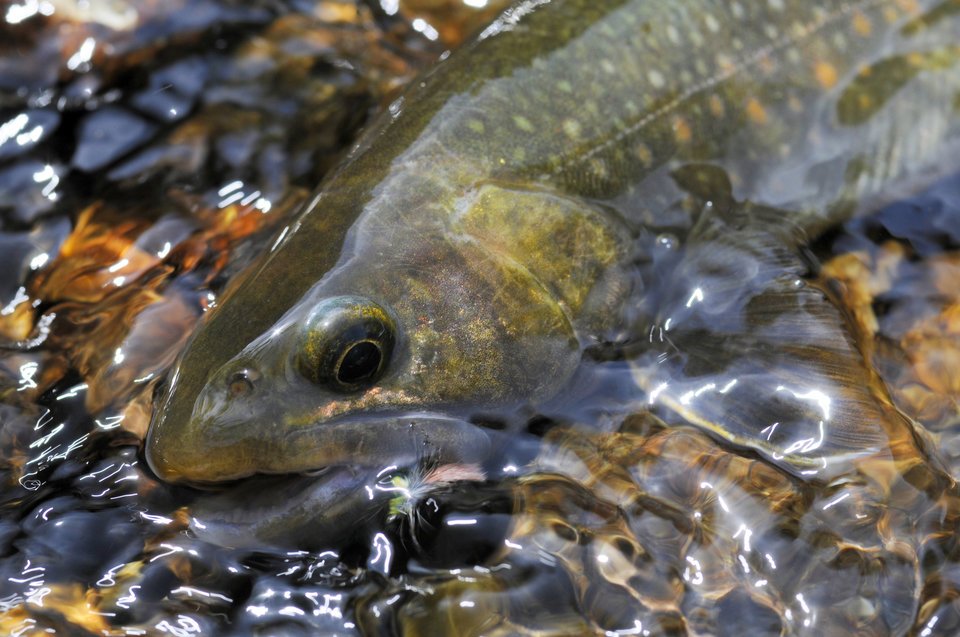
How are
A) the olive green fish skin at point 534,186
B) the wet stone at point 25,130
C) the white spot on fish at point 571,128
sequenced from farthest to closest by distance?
the wet stone at point 25,130 < the white spot on fish at point 571,128 < the olive green fish skin at point 534,186

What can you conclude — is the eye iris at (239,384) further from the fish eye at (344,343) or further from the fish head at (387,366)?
the fish eye at (344,343)

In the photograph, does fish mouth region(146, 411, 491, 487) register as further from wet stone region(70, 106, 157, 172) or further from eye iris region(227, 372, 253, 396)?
wet stone region(70, 106, 157, 172)

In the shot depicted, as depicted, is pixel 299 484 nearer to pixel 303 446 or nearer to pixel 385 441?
pixel 303 446

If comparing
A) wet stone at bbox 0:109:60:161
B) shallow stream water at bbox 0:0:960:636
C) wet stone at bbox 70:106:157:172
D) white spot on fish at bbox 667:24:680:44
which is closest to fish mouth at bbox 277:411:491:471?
shallow stream water at bbox 0:0:960:636

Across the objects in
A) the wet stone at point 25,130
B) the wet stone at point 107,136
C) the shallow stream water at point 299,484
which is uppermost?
the wet stone at point 25,130

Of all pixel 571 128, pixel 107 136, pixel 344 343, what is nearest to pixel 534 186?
pixel 571 128

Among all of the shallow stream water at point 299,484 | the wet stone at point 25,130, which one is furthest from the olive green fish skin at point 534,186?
the wet stone at point 25,130
